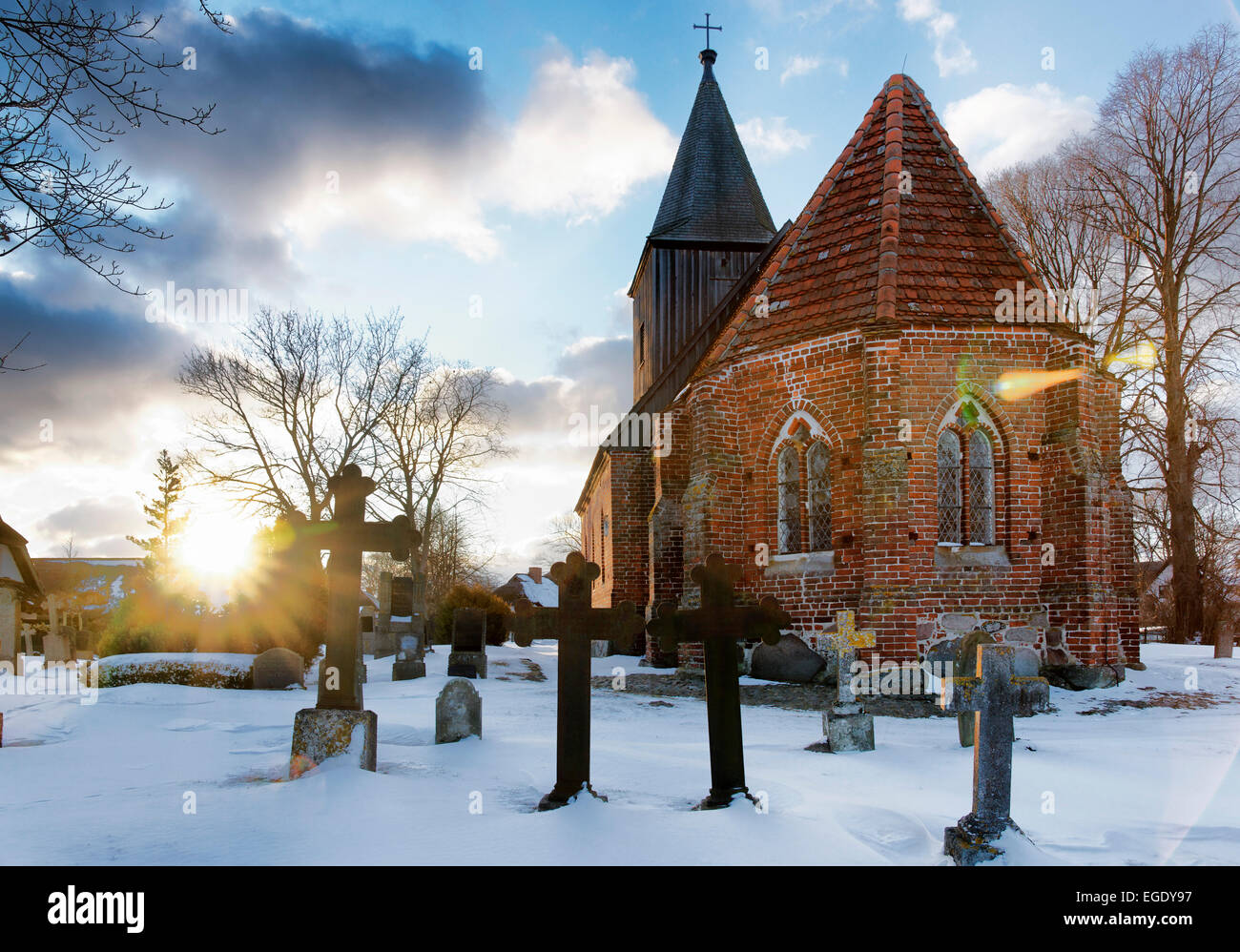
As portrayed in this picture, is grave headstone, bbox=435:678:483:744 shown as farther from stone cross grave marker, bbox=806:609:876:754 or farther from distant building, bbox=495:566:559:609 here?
distant building, bbox=495:566:559:609

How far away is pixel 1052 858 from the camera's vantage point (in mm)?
4285

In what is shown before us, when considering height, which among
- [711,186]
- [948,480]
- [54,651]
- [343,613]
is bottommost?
[54,651]

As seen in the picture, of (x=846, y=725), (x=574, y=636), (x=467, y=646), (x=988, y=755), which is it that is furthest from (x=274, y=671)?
(x=988, y=755)

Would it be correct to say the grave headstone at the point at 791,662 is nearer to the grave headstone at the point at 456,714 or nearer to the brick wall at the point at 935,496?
the brick wall at the point at 935,496

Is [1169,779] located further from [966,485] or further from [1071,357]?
[1071,357]

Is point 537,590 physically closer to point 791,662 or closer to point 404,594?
point 404,594

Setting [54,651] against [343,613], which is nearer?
[343,613]

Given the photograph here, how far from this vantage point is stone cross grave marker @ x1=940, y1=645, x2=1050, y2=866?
14.0 ft

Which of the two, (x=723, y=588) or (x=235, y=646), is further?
(x=235, y=646)

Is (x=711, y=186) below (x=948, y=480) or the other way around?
the other way around

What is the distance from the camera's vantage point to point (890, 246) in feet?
41.3

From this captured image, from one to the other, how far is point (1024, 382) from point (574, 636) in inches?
377

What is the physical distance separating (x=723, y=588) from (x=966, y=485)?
26.0ft
